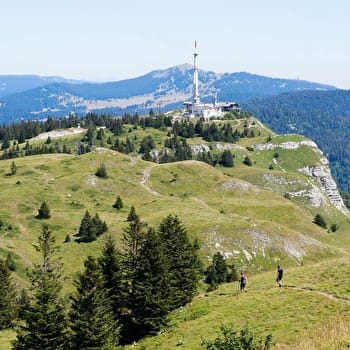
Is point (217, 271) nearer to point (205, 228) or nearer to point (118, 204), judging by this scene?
point (205, 228)

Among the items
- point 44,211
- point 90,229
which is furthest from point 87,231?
point 44,211

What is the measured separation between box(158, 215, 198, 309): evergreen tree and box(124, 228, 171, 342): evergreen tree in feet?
7.43

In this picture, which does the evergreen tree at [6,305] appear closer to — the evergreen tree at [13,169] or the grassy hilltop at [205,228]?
the grassy hilltop at [205,228]

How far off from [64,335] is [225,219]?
260 ft

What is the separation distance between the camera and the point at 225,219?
119 meters

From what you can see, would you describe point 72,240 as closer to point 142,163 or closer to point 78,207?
point 78,207

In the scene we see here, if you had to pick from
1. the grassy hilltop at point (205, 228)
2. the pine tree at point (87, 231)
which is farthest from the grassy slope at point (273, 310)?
the pine tree at point (87, 231)

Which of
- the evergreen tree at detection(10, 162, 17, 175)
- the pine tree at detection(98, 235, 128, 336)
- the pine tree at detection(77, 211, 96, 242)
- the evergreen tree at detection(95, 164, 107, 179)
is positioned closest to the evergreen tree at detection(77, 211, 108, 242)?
the pine tree at detection(77, 211, 96, 242)

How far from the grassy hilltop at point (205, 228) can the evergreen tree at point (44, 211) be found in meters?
1.88

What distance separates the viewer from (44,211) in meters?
115

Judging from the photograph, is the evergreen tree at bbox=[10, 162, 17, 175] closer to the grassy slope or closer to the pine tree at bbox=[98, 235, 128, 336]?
the pine tree at bbox=[98, 235, 128, 336]

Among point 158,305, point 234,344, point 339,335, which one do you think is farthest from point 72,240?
point 339,335

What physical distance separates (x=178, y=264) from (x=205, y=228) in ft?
179

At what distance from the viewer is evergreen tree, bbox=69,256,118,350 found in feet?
135
